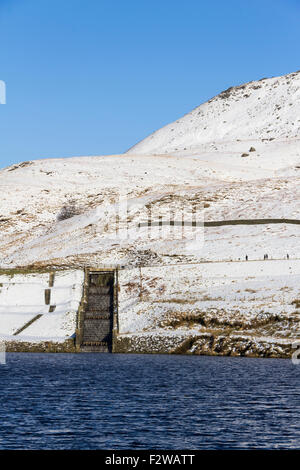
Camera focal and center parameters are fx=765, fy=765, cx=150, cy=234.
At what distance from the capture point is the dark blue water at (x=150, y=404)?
1288 inches

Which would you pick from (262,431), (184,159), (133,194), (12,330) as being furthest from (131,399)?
(184,159)

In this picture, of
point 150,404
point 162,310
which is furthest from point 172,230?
point 150,404

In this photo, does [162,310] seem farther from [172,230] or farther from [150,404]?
[150,404]

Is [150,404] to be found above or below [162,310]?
below

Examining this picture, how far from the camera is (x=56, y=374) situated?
5391 centimetres

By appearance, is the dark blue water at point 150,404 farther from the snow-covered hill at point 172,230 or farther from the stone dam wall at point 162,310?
the snow-covered hill at point 172,230

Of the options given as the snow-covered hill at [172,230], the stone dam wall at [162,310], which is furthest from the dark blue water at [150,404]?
the snow-covered hill at [172,230]

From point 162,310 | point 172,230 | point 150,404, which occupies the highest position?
point 172,230

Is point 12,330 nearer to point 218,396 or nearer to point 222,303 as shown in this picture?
point 222,303

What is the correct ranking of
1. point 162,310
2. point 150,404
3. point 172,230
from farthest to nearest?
point 172,230 < point 162,310 < point 150,404

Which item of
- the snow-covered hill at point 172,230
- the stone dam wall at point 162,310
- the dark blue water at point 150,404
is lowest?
the dark blue water at point 150,404

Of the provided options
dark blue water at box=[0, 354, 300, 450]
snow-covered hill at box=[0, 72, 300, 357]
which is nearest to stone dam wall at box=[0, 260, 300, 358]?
snow-covered hill at box=[0, 72, 300, 357]

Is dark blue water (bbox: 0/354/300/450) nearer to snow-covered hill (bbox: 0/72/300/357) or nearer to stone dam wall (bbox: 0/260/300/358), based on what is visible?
stone dam wall (bbox: 0/260/300/358)

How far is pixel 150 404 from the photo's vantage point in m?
41.6
